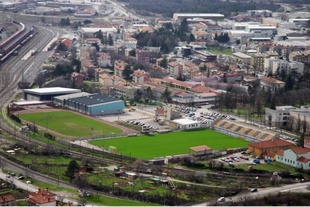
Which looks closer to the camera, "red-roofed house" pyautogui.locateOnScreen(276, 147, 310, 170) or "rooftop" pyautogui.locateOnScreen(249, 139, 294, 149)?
"red-roofed house" pyautogui.locateOnScreen(276, 147, 310, 170)

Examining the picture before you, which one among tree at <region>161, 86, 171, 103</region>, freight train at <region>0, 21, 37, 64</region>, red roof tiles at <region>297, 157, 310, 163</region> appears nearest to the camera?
red roof tiles at <region>297, 157, 310, 163</region>

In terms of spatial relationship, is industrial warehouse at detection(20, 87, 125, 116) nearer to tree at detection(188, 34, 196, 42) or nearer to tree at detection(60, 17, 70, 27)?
tree at detection(188, 34, 196, 42)

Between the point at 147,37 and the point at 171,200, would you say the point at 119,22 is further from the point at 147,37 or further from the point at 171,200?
the point at 171,200

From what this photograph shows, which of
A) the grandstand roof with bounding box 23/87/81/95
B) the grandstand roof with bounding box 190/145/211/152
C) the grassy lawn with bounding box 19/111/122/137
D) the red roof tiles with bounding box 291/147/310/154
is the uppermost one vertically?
the red roof tiles with bounding box 291/147/310/154

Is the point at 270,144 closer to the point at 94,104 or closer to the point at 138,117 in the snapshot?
the point at 138,117

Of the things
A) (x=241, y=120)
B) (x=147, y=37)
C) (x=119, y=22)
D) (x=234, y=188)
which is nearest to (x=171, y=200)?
(x=234, y=188)

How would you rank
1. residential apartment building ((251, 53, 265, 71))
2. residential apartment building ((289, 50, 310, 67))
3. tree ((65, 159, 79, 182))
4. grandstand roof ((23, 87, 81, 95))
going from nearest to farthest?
1. tree ((65, 159, 79, 182))
2. grandstand roof ((23, 87, 81, 95))
3. residential apartment building ((251, 53, 265, 71))
4. residential apartment building ((289, 50, 310, 67))

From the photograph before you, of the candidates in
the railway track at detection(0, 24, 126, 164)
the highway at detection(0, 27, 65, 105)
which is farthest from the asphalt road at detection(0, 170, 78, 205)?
the highway at detection(0, 27, 65, 105)

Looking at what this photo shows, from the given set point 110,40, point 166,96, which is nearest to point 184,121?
point 166,96
